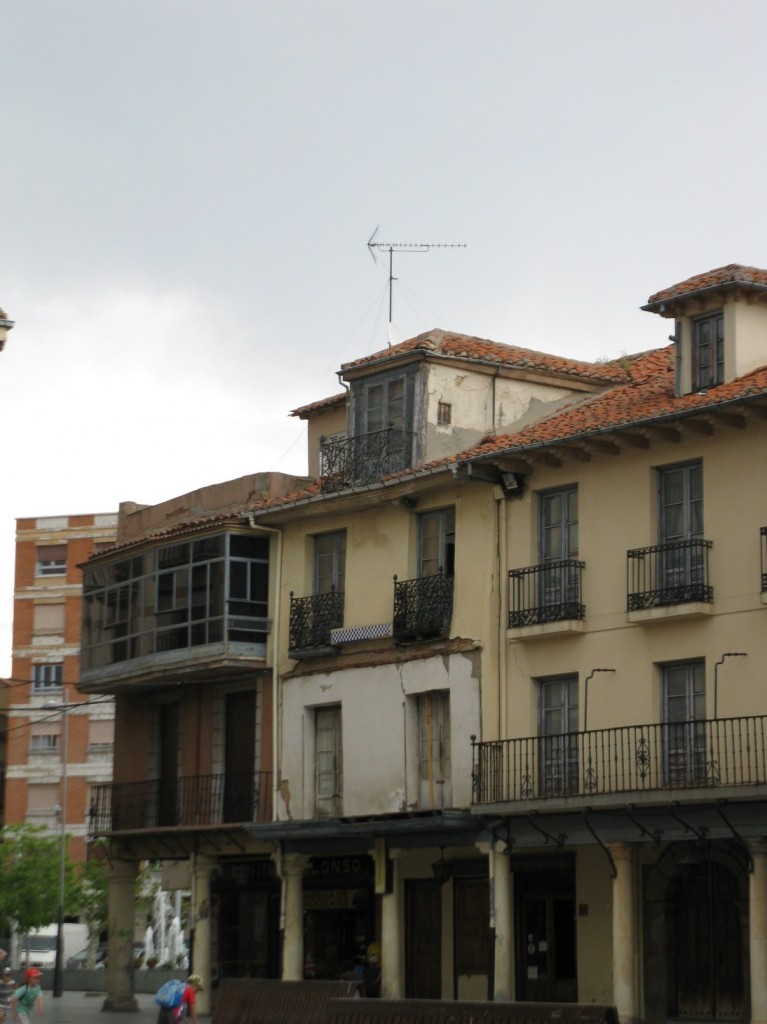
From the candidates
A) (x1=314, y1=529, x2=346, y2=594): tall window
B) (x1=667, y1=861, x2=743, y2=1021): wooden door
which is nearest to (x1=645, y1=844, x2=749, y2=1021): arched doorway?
(x1=667, y1=861, x2=743, y2=1021): wooden door

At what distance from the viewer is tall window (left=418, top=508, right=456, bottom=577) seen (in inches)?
1404

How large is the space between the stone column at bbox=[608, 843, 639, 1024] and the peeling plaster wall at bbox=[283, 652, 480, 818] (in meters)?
3.81

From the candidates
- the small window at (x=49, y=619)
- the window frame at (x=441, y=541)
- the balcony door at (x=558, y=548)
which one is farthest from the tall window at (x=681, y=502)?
the small window at (x=49, y=619)

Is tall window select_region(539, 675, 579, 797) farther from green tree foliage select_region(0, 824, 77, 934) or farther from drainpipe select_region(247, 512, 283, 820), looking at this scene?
green tree foliage select_region(0, 824, 77, 934)

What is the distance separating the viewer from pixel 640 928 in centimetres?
3219

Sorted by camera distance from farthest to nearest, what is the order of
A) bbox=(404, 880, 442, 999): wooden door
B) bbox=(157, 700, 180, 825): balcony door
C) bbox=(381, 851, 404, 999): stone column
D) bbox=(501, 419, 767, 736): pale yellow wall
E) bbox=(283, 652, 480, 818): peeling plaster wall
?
bbox=(157, 700, 180, 825): balcony door → bbox=(404, 880, 442, 999): wooden door → bbox=(381, 851, 404, 999): stone column → bbox=(283, 652, 480, 818): peeling plaster wall → bbox=(501, 419, 767, 736): pale yellow wall

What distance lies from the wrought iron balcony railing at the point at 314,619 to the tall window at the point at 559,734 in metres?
5.48

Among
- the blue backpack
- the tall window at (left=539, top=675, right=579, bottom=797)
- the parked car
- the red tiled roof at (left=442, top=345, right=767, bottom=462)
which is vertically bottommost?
the parked car

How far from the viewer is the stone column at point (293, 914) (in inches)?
1459

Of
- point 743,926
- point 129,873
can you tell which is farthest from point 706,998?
point 129,873

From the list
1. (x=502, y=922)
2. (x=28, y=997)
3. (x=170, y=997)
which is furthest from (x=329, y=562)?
(x=170, y=997)

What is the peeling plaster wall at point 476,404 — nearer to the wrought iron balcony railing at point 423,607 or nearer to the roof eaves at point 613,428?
the wrought iron balcony railing at point 423,607

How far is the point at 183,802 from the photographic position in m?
40.5

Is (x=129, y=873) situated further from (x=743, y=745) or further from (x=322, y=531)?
(x=743, y=745)
